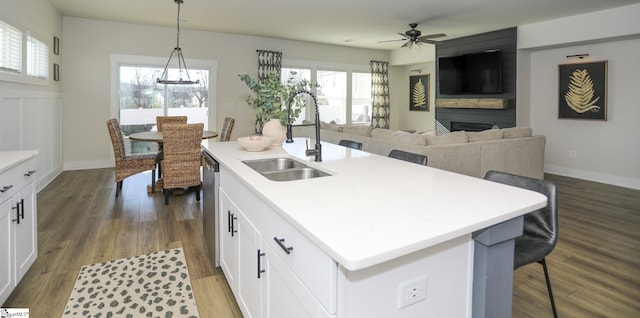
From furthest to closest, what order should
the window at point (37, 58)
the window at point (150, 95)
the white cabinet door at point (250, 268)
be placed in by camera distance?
the window at point (150, 95) → the window at point (37, 58) → the white cabinet door at point (250, 268)

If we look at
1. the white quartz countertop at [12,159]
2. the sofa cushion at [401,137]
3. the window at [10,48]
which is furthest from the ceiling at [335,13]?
the white quartz countertop at [12,159]

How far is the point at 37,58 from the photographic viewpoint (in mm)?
4930

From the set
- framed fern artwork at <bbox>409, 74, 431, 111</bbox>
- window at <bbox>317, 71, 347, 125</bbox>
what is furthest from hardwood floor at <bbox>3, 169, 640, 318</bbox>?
window at <bbox>317, 71, 347, 125</bbox>

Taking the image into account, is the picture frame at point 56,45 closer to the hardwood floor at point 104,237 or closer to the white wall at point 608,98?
the hardwood floor at point 104,237

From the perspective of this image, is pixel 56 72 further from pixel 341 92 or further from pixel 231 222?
pixel 341 92

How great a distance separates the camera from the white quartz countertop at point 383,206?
1.02m

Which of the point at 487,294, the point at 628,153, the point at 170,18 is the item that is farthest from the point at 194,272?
the point at 628,153

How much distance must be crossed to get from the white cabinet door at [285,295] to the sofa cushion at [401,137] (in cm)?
313

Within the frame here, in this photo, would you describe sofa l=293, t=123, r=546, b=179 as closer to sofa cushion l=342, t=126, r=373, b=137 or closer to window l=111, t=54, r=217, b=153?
sofa cushion l=342, t=126, r=373, b=137

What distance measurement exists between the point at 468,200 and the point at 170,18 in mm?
6224

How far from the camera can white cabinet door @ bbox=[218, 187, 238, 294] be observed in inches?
84.1

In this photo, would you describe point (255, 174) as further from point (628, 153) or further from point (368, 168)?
point (628, 153)

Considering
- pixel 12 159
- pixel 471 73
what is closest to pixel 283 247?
pixel 12 159

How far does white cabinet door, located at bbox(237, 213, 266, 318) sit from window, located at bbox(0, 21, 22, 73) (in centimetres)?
367
